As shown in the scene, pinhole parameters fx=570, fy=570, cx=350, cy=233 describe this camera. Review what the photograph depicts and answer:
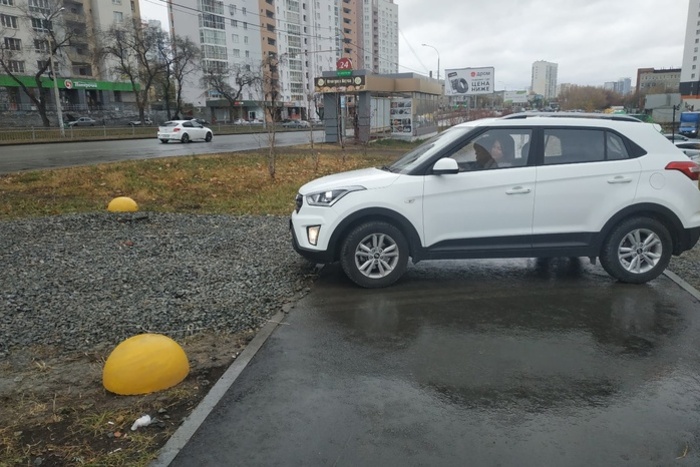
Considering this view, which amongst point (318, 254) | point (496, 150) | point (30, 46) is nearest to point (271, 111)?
point (318, 254)

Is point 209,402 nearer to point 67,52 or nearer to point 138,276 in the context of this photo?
point 138,276

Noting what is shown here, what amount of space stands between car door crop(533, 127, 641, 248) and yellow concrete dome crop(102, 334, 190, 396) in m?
4.12

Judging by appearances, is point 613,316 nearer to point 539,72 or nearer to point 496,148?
point 496,148

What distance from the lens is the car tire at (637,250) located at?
6.43m

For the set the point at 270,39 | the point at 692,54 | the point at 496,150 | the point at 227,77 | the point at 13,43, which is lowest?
the point at 496,150

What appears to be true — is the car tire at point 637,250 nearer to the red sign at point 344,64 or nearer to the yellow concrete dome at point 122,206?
the yellow concrete dome at point 122,206

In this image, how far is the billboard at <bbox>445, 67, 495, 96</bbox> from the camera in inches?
1845

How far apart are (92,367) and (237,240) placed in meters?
4.35

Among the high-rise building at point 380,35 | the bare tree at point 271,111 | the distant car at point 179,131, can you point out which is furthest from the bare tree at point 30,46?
the high-rise building at point 380,35

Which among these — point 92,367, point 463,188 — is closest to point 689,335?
point 463,188

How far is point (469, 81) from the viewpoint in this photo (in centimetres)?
4753

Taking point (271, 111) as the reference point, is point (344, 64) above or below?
above

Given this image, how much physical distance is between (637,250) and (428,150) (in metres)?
2.63

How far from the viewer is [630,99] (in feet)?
334
